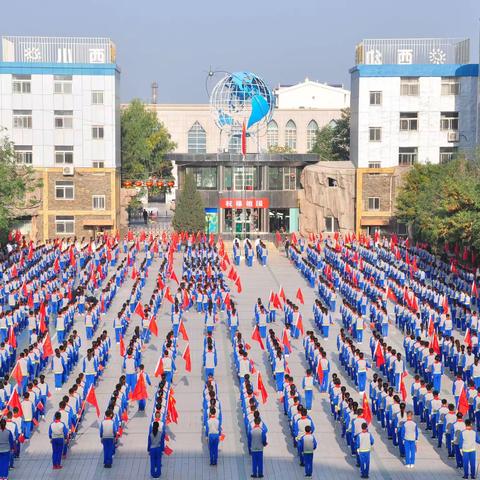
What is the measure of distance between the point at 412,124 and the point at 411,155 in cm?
157

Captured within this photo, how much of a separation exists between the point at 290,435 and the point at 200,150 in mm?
67516

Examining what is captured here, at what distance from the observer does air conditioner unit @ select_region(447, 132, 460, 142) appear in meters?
44.7

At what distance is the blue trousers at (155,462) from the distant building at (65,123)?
3169 cm

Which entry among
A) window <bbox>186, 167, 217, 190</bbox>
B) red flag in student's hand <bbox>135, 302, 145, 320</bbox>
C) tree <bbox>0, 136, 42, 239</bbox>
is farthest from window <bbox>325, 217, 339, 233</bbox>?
red flag in student's hand <bbox>135, 302, 145, 320</bbox>

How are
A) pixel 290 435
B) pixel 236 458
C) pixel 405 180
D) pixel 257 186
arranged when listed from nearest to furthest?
pixel 236 458
pixel 290 435
pixel 405 180
pixel 257 186

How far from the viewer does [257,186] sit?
48.1 meters

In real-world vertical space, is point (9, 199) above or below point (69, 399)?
above

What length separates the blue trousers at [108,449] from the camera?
1348cm

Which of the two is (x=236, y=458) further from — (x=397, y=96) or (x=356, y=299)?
(x=397, y=96)

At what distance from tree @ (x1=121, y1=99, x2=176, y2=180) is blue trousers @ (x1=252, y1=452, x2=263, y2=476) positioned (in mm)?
42525

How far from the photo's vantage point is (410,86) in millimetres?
44531

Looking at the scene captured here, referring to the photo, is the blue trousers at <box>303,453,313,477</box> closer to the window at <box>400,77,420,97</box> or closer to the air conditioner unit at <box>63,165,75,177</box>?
the air conditioner unit at <box>63,165,75,177</box>

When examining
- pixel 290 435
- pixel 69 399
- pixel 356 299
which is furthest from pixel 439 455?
pixel 356 299

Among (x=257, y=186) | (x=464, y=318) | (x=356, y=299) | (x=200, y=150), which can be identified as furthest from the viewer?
(x=200, y=150)
